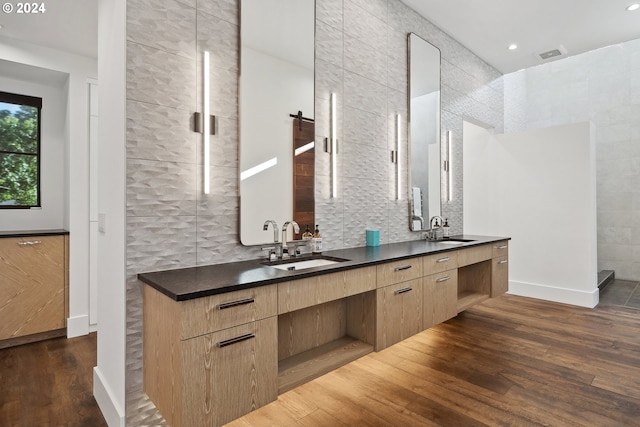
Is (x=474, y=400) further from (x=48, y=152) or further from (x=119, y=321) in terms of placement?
(x=48, y=152)

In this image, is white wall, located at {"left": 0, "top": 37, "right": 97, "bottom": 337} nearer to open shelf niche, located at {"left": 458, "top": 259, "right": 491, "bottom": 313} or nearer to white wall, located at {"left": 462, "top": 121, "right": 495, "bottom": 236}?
open shelf niche, located at {"left": 458, "top": 259, "right": 491, "bottom": 313}

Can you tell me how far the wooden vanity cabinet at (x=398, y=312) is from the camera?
92.0 inches

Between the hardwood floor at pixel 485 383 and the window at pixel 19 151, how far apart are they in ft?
11.6

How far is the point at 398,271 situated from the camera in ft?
8.09

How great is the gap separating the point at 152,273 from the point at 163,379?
1.73 feet

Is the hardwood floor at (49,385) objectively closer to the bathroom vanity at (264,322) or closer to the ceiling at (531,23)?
the bathroom vanity at (264,322)

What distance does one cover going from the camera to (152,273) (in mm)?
1829

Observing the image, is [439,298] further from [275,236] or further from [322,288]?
[275,236]

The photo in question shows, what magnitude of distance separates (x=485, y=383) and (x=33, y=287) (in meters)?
4.00

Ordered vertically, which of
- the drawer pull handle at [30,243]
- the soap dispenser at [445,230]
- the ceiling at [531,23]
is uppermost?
the ceiling at [531,23]

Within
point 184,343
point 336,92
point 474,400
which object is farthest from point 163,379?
point 336,92

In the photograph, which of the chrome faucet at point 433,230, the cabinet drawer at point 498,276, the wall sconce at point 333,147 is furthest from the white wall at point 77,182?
the cabinet drawer at point 498,276

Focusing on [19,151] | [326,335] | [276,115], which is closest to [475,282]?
[326,335]

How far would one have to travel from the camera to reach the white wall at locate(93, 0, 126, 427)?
1.83m
